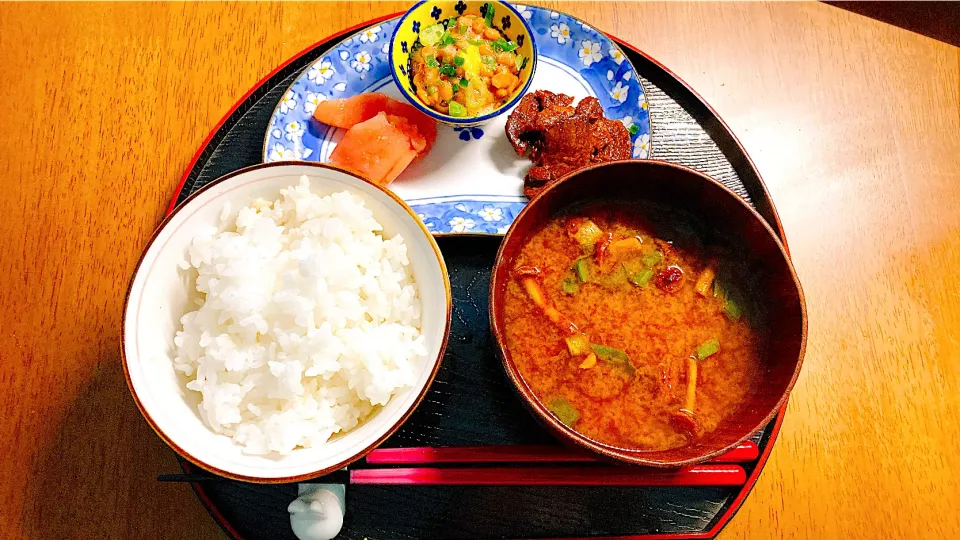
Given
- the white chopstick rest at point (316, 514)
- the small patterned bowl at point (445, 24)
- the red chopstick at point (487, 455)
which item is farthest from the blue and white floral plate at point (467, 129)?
the white chopstick rest at point (316, 514)

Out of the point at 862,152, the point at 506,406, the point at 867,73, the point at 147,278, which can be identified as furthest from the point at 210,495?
the point at 867,73

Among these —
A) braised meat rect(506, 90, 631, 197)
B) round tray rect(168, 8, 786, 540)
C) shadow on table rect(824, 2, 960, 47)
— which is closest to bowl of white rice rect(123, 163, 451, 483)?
round tray rect(168, 8, 786, 540)

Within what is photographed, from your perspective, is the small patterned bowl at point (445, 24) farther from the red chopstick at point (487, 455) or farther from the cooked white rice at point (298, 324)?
the red chopstick at point (487, 455)

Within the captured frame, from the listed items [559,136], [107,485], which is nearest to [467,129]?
[559,136]

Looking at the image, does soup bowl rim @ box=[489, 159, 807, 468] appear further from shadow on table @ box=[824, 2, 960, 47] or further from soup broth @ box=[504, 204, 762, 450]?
shadow on table @ box=[824, 2, 960, 47]

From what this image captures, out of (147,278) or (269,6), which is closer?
(147,278)

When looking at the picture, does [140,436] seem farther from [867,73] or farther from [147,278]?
[867,73]
